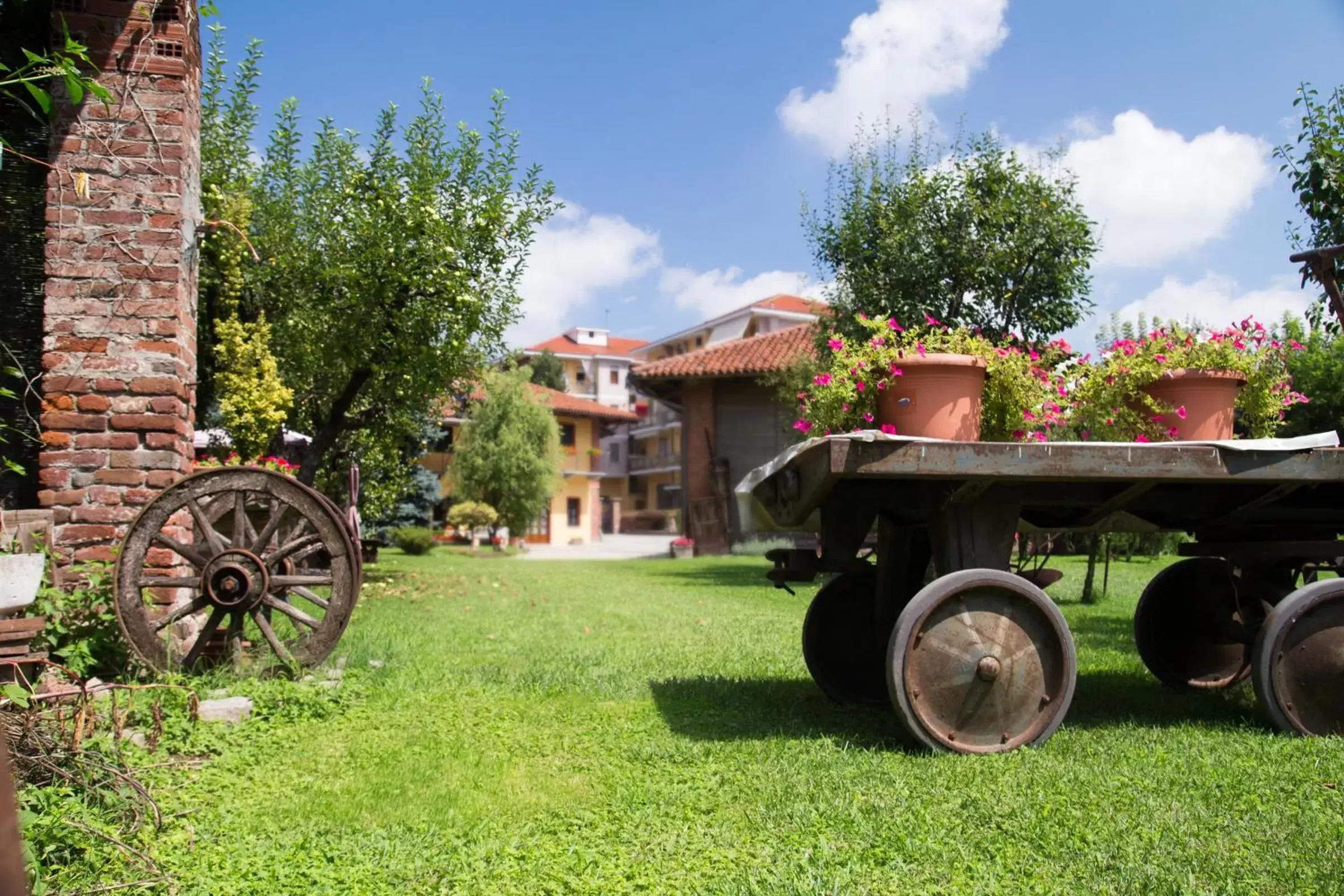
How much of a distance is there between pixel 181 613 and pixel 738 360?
22042 mm

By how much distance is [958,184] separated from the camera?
13312mm

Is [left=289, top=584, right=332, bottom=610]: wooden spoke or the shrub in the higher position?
[left=289, top=584, right=332, bottom=610]: wooden spoke

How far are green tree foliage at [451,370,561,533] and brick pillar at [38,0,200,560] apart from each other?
92.9 ft

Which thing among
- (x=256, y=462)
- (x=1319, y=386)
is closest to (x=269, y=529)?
(x=256, y=462)

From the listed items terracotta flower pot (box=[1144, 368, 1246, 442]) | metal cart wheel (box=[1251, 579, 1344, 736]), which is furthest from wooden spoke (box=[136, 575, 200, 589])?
metal cart wheel (box=[1251, 579, 1344, 736])

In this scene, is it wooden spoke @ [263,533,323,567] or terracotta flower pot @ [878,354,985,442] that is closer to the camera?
terracotta flower pot @ [878,354,985,442]

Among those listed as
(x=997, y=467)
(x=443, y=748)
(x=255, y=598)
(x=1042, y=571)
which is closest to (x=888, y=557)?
(x=1042, y=571)

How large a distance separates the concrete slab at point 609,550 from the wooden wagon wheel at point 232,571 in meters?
20.5

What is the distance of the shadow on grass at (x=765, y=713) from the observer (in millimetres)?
4703

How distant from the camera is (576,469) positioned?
46.7 m

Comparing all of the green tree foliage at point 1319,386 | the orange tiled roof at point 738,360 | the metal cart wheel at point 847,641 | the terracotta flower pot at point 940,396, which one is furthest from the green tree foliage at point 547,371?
the terracotta flower pot at point 940,396

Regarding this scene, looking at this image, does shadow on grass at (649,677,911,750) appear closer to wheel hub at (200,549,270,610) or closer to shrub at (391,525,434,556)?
wheel hub at (200,549,270,610)

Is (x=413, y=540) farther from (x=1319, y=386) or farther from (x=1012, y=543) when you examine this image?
(x=1012, y=543)

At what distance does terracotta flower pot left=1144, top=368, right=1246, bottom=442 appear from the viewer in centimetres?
461
